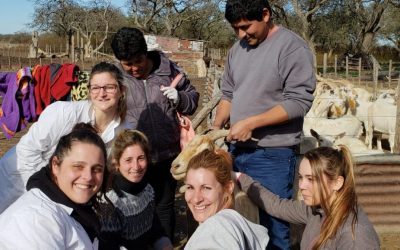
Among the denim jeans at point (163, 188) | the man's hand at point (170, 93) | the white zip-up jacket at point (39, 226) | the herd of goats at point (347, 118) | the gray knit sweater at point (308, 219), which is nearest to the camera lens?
the white zip-up jacket at point (39, 226)

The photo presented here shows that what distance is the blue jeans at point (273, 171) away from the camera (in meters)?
3.38

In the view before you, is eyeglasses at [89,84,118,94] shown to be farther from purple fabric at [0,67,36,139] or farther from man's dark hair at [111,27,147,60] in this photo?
purple fabric at [0,67,36,139]

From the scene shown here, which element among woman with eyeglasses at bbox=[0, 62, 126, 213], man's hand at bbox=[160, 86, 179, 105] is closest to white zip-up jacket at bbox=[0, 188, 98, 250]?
woman with eyeglasses at bbox=[0, 62, 126, 213]

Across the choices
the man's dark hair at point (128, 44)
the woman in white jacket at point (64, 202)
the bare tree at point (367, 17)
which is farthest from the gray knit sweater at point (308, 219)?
the bare tree at point (367, 17)

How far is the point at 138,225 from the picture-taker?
3.20 meters

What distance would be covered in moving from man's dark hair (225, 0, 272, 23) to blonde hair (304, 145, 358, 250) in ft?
2.96

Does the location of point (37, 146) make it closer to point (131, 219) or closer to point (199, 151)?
point (131, 219)

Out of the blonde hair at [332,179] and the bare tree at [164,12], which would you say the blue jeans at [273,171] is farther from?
the bare tree at [164,12]

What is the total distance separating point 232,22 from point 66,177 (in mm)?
1504

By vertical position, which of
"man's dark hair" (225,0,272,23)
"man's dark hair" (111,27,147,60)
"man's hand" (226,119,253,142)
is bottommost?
"man's hand" (226,119,253,142)

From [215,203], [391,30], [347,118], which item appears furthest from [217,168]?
[391,30]

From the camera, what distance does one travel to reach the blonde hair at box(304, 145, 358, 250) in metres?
2.88

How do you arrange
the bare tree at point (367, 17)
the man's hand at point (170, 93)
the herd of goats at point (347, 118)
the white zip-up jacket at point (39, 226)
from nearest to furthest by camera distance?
the white zip-up jacket at point (39, 226)
the man's hand at point (170, 93)
the herd of goats at point (347, 118)
the bare tree at point (367, 17)

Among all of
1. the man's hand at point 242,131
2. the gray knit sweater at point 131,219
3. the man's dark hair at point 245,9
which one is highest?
the man's dark hair at point 245,9
